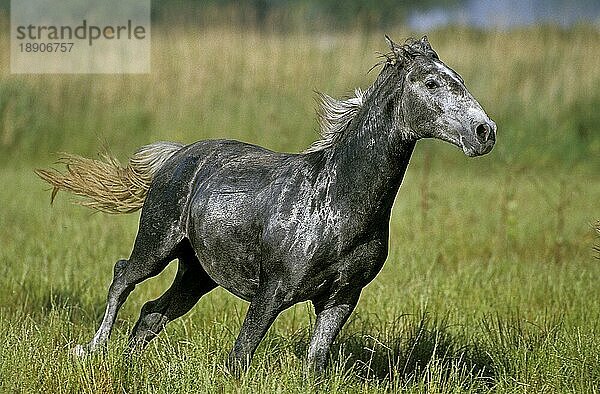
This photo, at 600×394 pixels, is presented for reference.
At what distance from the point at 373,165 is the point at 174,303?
5.08ft

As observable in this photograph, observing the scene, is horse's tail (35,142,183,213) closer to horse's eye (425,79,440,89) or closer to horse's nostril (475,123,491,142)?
horse's eye (425,79,440,89)

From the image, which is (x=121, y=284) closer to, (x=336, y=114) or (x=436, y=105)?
(x=336, y=114)

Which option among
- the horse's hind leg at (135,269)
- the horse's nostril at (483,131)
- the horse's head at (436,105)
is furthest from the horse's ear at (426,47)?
the horse's hind leg at (135,269)

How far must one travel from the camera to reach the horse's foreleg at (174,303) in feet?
16.6

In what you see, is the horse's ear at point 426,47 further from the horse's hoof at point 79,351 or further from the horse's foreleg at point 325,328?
the horse's hoof at point 79,351

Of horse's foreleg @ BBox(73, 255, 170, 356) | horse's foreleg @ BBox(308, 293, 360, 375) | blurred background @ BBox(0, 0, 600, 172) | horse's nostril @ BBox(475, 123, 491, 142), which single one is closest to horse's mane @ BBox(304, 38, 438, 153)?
horse's nostril @ BBox(475, 123, 491, 142)

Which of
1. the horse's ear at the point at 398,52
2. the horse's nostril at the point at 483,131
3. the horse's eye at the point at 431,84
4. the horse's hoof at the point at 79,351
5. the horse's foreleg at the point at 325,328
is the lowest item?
the horse's hoof at the point at 79,351

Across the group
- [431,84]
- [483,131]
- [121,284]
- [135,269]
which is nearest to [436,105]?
[431,84]

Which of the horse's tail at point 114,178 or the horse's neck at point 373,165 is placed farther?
the horse's tail at point 114,178

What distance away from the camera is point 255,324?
13.5 feet

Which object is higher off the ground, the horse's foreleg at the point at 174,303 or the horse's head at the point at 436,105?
the horse's head at the point at 436,105

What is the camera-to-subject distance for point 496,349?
512cm

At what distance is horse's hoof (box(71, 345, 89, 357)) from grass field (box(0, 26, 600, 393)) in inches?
2.2

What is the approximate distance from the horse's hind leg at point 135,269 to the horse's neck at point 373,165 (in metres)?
1.06
